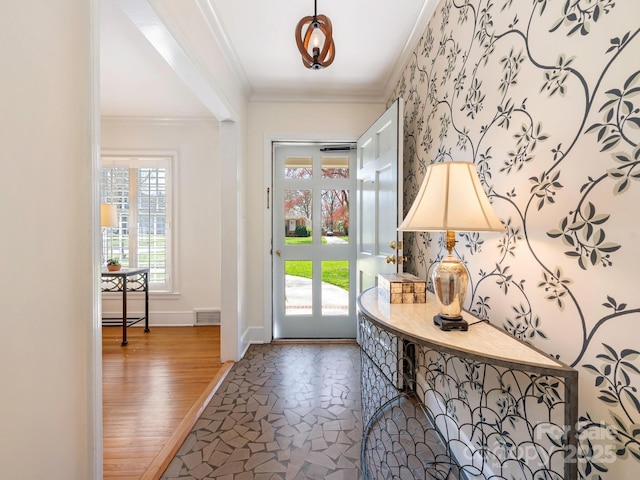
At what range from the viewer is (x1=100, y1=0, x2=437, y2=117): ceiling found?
5.28ft

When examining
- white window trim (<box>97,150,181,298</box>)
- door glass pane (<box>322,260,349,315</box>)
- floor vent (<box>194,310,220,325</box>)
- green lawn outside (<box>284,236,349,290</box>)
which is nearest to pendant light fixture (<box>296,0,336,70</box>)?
green lawn outside (<box>284,236,349,290</box>)

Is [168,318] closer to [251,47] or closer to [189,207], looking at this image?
[189,207]

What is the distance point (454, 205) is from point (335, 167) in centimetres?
221

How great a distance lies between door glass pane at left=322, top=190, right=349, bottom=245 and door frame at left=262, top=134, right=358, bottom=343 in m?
0.53

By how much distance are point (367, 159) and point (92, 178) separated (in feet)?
6.98

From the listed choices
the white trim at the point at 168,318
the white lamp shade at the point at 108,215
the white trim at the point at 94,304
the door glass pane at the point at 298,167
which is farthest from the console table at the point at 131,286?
the white trim at the point at 94,304

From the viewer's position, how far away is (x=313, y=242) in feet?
10.2

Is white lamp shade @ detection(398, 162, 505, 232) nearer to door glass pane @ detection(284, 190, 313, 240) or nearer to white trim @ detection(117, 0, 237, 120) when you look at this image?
white trim @ detection(117, 0, 237, 120)

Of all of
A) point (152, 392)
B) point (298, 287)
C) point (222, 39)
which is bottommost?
point (152, 392)

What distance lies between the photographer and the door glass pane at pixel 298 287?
3119mm

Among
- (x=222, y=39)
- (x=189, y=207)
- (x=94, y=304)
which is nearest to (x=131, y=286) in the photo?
(x=189, y=207)

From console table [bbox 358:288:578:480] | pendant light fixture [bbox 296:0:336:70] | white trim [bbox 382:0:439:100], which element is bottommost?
console table [bbox 358:288:578:480]

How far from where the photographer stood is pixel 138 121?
139 inches

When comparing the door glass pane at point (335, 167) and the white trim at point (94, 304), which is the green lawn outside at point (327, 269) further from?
the white trim at point (94, 304)
